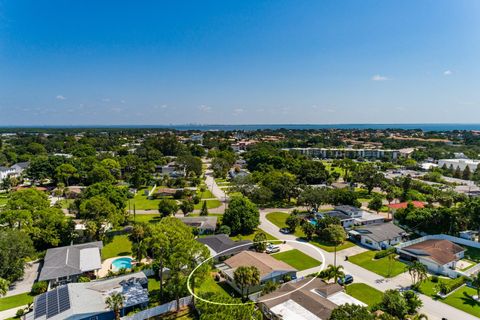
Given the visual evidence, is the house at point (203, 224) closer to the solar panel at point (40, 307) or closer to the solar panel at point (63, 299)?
the solar panel at point (63, 299)

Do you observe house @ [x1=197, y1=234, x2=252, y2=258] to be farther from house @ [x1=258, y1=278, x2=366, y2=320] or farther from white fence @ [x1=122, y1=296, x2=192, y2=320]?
house @ [x1=258, y1=278, x2=366, y2=320]

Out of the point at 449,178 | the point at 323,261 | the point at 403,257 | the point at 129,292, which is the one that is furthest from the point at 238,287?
the point at 449,178

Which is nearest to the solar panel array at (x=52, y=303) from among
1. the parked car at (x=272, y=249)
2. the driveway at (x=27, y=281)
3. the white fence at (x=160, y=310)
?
the white fence at (x=160, y=310)

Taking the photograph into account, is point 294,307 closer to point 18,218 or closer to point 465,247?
point 465,247

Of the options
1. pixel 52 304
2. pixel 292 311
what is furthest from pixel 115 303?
pixel 292 311

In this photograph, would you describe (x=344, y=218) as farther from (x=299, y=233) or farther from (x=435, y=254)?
(x=435, y=254)

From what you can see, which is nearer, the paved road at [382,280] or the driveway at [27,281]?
the paved road at [382,280]

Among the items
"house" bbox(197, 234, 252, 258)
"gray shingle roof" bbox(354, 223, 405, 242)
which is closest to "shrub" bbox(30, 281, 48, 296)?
"house" bbox(197, 234, 252, 258)
